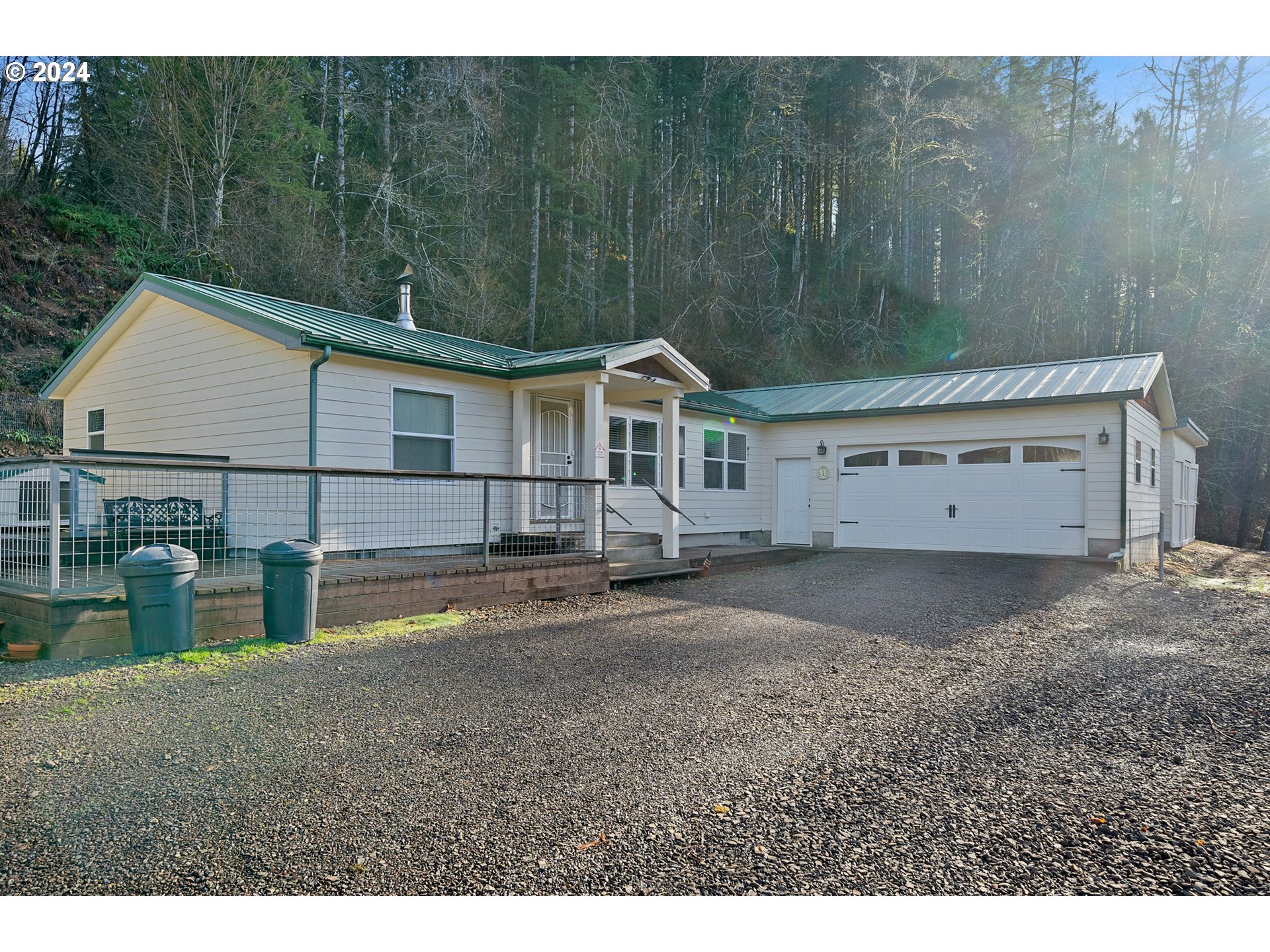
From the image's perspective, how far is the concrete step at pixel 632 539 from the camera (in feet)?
38.0

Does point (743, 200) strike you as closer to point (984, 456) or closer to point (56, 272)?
point (984, 456)

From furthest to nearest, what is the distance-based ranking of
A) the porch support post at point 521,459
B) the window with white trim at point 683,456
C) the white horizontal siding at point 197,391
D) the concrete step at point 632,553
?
the window with white trim at point 683,456
the concrete step at point 632,553
the porch support post at point 521,459
the white horizontal siding at point 197,391

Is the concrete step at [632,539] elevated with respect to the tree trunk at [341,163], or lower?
lower

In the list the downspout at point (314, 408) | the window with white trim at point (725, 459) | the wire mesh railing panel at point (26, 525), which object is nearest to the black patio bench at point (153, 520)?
the wire mesh railing panel at point (26, 525)

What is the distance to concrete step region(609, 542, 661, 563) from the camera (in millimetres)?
11172

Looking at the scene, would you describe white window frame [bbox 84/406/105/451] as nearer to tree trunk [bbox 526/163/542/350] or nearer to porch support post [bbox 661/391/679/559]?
porch support post [bbox 661/391/679/559]

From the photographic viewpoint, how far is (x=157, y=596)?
564 centimetres

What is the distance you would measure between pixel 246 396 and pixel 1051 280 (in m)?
22.7

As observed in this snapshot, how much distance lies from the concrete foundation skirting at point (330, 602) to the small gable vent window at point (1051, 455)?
26.6 ft

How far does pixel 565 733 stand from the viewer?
4.21 meters

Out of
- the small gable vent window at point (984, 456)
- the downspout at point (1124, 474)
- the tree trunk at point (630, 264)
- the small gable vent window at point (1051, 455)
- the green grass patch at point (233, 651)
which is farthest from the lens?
the tree trunk at point (630, 264)

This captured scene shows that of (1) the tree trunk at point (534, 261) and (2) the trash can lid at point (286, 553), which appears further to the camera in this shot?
(1) the tree trunk at point (534, 261)

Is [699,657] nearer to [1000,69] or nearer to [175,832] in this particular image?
[175,832]

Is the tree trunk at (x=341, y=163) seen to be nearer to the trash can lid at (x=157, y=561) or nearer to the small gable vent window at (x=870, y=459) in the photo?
the small gable vent window at (x=870, y=459)
